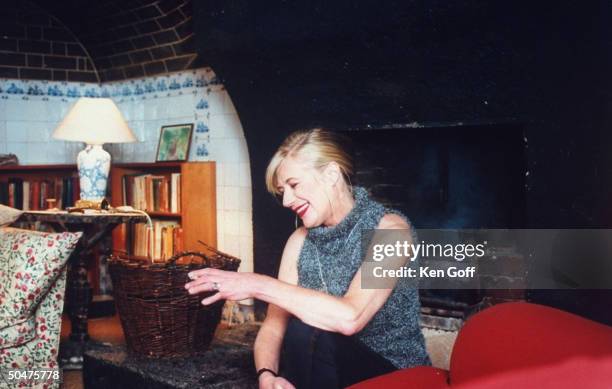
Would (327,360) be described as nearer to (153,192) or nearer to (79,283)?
(79,283)

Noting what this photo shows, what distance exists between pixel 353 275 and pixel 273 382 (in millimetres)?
366

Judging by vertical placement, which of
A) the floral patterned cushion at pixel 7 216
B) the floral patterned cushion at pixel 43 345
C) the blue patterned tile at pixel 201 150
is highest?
the blue patterned tile at pixel 201 150

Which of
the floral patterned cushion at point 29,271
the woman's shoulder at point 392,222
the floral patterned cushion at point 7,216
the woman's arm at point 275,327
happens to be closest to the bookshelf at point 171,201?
the floral patterned cushion at point 7,216

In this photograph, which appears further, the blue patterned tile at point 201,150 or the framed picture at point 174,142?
the framed picture at point 174,142

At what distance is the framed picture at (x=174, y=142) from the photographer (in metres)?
4.64

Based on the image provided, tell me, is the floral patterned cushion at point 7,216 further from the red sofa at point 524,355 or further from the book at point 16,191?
the red sofa at point 524,355

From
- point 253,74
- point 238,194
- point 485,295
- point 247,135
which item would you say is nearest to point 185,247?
point 238,194

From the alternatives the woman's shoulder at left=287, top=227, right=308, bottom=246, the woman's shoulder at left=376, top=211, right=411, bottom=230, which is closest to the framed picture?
the woman's shoulder at left=287, top=227, right=308, bottom=246

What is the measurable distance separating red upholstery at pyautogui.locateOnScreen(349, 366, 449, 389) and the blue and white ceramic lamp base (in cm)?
312

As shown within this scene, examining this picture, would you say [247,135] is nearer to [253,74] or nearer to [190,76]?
[253,74]

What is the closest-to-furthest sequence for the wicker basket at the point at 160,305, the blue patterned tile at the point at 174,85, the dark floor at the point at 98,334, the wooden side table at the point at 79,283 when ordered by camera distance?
the wicker basket at the point at 160,305
the dark floor at the point at 98,334
the wooden side table at the point at 79,283
the blue patterned tile at the point at 174,85

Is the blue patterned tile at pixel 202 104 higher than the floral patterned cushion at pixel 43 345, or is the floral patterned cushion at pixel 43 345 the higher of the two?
the blue patterned tile at pixel 202 104

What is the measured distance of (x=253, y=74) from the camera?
3.62m

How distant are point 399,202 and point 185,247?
1.50 meters
